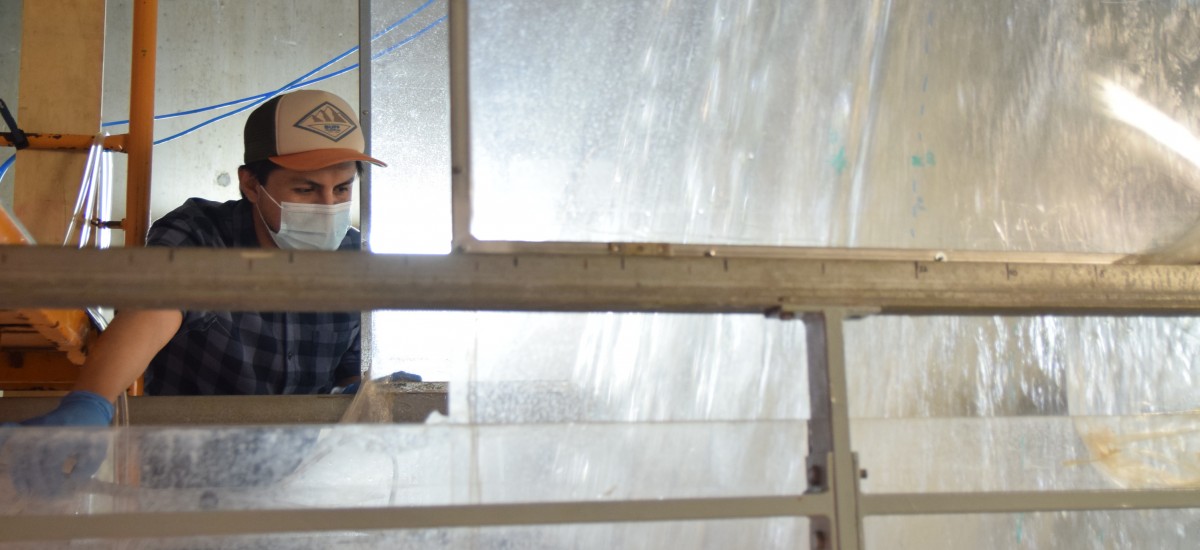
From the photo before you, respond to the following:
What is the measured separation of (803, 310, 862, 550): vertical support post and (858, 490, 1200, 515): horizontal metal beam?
0.02m

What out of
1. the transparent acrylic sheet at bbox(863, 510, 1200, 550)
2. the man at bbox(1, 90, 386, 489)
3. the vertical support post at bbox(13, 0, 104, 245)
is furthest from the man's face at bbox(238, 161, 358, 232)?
the transparent acrylic sheet at bbox(863, 510, 1200, 550)

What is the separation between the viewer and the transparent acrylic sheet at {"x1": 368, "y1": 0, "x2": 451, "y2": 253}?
6.06 ft

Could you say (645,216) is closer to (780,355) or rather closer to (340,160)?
(780,355)

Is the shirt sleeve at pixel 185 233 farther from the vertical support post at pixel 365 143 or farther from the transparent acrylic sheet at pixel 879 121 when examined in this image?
the transparent acrylic sheet at pixel 879 121

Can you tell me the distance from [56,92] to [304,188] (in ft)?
2.13

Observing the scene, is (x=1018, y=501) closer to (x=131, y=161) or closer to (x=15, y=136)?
(x=131, y=161)

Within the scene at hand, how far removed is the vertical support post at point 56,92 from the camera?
68.1 inches

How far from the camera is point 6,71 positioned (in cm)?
420

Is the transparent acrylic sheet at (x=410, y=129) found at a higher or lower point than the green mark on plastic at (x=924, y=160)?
higher

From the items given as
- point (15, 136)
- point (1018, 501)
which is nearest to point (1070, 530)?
point (1018, 501)

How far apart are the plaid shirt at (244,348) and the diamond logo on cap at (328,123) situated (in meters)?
0.19

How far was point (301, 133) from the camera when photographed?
158 cm

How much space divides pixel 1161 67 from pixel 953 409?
1.52 ft

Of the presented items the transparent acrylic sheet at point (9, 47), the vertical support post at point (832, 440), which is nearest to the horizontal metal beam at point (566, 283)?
the vertical support post at point (832, 440)
